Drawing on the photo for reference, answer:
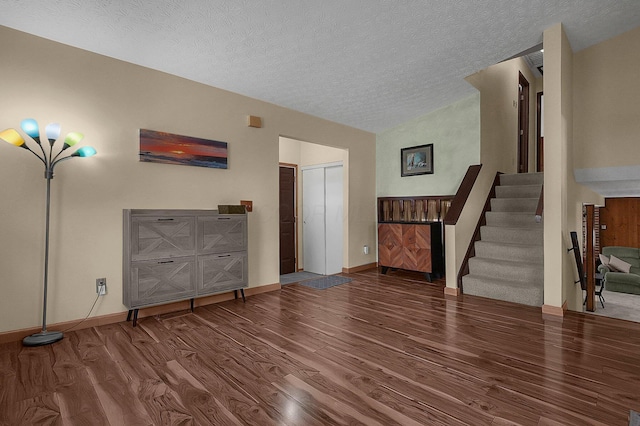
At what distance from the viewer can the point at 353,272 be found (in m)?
5.70

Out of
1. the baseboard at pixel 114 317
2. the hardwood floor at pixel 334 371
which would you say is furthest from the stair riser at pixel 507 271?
the baseboard at pixel 114 317

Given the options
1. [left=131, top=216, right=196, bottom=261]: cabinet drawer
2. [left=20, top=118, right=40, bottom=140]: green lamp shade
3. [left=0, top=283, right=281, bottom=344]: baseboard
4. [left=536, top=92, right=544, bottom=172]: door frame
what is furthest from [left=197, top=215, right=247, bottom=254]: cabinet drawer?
[left=536, top=92, right=544, bottom=172]: door frame

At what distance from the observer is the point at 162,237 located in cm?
324

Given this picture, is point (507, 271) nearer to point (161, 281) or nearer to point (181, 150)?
point (161, 281)

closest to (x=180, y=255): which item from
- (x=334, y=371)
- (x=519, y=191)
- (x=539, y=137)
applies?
(x=334, y=371)

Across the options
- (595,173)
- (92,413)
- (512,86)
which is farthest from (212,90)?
(512,86)

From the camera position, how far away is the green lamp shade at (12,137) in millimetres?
2473

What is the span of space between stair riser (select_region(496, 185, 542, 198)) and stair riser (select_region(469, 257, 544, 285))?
1463 mm

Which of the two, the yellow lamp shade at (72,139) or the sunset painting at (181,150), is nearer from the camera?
the yellow lamp shade at (72,139)

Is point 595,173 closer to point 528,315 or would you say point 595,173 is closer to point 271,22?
point 528,315

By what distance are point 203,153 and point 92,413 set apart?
2730 mm

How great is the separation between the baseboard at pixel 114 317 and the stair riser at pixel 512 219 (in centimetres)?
371

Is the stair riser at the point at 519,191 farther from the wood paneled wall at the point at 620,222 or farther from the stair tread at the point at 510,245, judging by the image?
the wood paneled wall at the point at 620,222

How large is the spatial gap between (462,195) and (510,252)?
98cm
